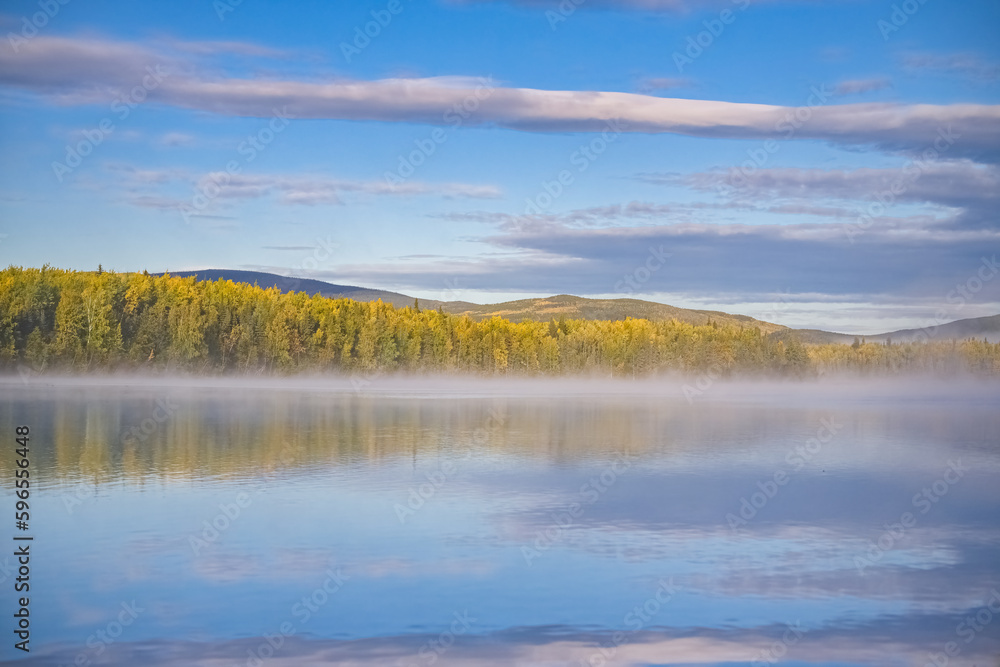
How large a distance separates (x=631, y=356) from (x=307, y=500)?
130121 millimetres

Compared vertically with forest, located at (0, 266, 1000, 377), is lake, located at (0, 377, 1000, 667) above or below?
below

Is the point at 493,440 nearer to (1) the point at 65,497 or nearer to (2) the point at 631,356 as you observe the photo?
(1) the point at 65,497

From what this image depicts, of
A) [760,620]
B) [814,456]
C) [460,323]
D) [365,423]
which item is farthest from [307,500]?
[460,323]

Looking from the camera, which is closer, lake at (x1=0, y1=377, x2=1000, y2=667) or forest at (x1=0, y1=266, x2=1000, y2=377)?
lake at (x1=0, y1=377, x2=1000, y2=667)

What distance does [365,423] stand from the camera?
37.3 m

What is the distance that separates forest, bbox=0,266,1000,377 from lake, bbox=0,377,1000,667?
62.2 m

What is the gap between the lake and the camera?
1049 cm

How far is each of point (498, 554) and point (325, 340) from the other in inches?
3970

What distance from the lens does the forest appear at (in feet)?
280

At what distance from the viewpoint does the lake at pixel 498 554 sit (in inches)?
413

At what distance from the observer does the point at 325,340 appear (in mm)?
113062

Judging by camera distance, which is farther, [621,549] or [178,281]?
[178,281]

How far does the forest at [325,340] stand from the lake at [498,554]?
62156 millimetres

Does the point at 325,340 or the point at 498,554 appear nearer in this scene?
the point at 498,554
